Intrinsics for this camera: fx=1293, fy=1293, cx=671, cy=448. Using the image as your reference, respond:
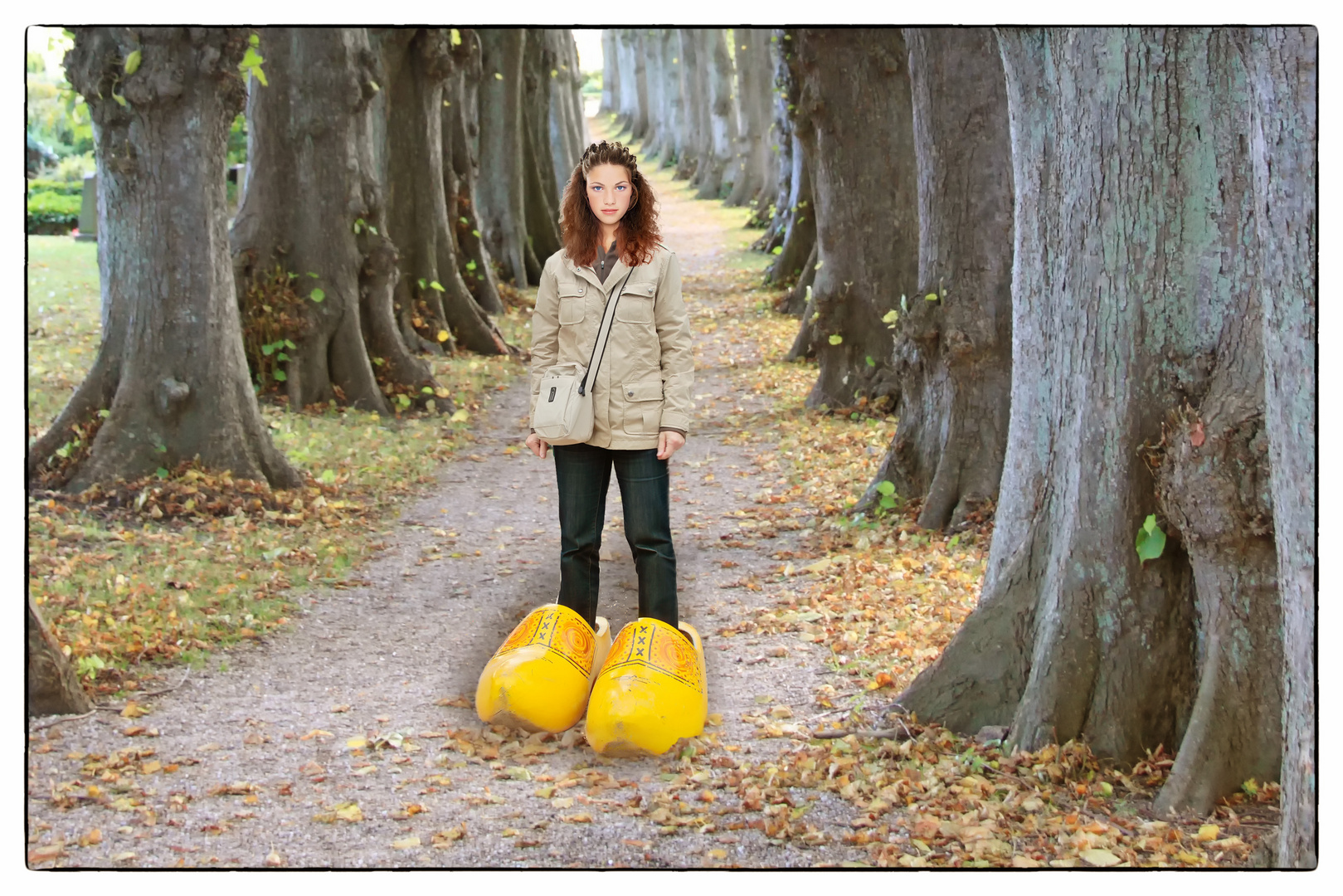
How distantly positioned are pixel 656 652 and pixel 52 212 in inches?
119

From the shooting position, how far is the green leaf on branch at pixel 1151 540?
11.9ft

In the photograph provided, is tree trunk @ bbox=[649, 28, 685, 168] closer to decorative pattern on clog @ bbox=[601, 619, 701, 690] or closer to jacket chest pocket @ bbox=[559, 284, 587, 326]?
jacket chest pocket @ bbox=[559, 284, 587, 326]

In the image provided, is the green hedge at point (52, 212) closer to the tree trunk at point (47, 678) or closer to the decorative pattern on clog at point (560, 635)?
the tree trunk at point (47, 678)

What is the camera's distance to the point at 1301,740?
9.83 feet

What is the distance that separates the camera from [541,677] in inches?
158

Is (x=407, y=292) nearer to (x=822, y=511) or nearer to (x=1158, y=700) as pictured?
(x=822, y=511)

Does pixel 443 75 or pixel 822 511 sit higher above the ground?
pixel 443 75

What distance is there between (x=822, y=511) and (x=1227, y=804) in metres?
3.78

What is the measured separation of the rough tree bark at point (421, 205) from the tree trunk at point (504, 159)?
14.0 ft

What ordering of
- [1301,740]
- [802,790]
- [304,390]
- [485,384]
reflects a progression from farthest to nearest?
[485,384] < [304,390] < [802,790] < [1301,740]

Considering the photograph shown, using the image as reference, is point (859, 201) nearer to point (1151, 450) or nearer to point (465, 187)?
point (465, 187)

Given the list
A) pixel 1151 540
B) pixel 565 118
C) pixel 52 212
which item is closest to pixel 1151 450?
pixel 1151 540

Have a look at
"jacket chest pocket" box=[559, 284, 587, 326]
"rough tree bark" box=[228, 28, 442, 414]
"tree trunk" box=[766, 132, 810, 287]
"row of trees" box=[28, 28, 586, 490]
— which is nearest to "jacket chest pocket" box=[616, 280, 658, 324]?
"jacket chest pocket" box=[559, 284, 587, 326]

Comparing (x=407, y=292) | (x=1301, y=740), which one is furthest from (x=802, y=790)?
(x=407, y=292)
